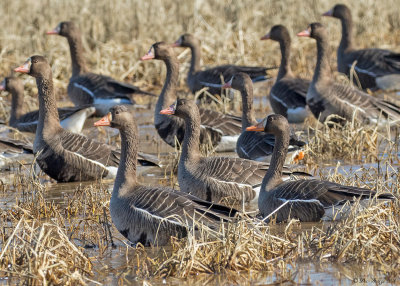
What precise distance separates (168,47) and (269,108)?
119 inches

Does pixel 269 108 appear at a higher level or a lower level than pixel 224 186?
lower

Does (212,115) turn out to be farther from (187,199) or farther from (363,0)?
(363,0)

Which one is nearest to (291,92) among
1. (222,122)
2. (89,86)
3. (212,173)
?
(222,122)

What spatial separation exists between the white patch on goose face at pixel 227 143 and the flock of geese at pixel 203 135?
0.05ft

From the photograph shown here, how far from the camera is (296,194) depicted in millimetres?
7934

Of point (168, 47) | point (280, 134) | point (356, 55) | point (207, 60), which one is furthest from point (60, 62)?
point (280, 134)

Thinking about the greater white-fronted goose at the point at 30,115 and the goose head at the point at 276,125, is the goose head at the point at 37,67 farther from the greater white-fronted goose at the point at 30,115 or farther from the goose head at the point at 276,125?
the goose head at the point at 276,125

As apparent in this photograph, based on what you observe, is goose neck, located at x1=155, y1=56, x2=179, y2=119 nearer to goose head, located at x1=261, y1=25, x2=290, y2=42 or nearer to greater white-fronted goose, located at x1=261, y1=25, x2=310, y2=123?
greater white-fronted goose, located at x1=261, y1=25, x2=310, y2=123

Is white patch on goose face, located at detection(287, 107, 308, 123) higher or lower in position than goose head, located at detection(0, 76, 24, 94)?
lower

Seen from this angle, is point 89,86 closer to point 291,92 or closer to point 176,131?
point 176,131

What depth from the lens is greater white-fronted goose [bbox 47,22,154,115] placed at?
48.8 ft

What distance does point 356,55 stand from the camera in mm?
16422

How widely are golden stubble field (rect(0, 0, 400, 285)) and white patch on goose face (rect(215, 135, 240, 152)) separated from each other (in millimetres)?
1251

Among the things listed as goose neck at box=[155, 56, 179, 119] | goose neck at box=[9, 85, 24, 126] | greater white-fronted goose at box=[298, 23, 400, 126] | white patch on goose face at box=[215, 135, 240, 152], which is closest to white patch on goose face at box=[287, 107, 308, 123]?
greater white-fronted goose at box=[298, 23, 400, 126]
